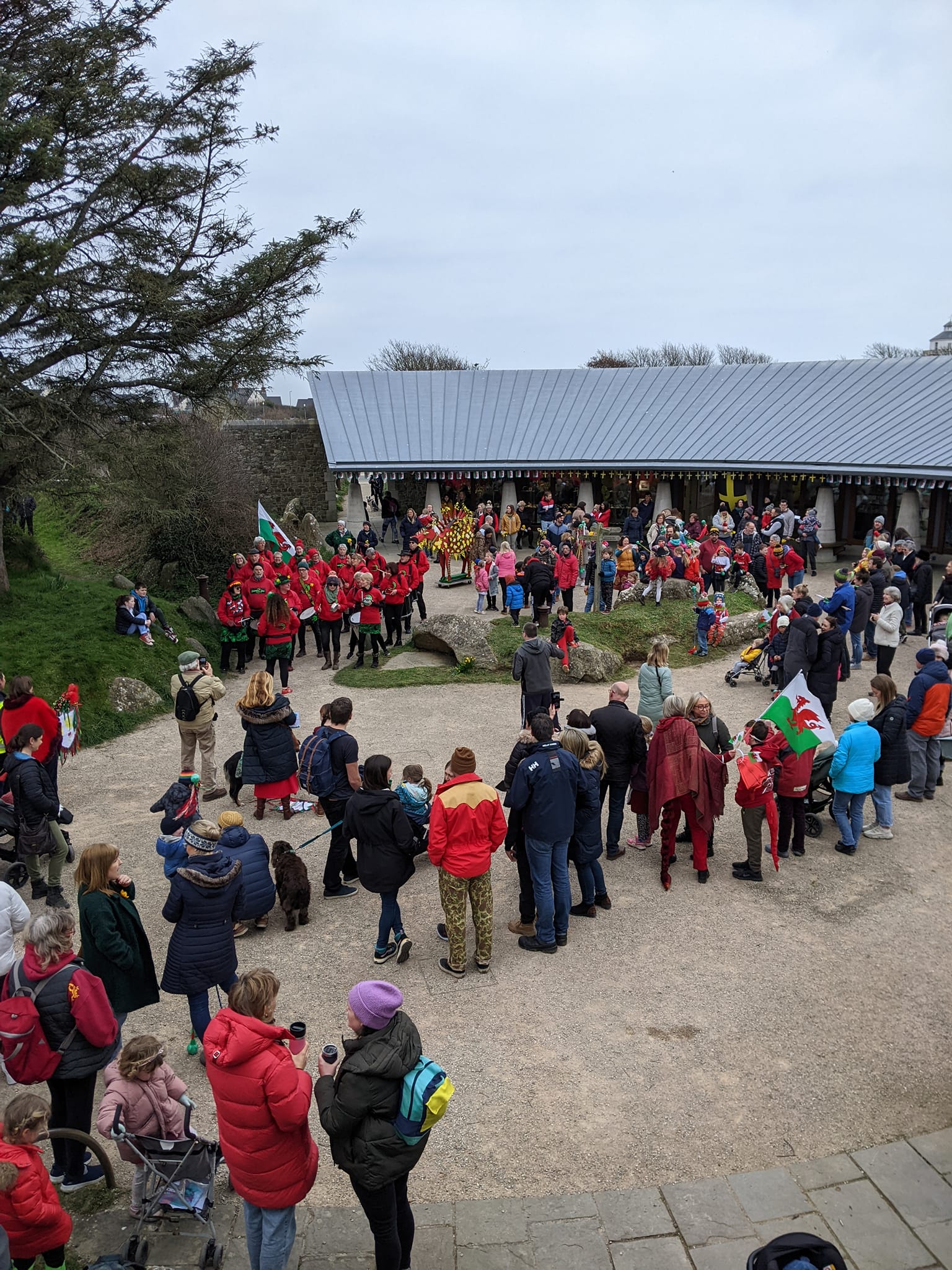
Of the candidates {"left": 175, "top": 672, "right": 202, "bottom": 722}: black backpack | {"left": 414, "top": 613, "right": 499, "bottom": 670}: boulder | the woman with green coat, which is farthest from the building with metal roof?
the woman with green coat

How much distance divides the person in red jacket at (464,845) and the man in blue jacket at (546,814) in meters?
0.28

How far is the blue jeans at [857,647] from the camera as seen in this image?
14570 millimetres

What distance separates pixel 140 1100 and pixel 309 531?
19.9 metres

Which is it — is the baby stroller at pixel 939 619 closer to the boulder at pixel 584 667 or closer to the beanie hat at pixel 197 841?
the boulder at pixel 584 667

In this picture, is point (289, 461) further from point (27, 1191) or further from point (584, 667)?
point (27, 1191)

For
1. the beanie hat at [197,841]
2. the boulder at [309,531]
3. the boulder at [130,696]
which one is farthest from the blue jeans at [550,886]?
the boulder at [309,531]

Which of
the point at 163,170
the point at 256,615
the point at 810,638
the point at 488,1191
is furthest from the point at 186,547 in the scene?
the point at 488,1191

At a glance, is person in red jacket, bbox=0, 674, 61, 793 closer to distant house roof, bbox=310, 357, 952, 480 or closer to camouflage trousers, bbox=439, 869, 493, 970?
camouflage trousers, bbox=439, 869, 493, 970

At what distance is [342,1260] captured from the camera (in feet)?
15.0

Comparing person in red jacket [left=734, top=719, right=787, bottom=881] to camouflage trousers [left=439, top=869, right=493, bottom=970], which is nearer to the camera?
camouflage trousers [left=439, top=869, right=493, bottom=970]

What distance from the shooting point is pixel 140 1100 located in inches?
182

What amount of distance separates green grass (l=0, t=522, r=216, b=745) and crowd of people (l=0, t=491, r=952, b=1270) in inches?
25.5

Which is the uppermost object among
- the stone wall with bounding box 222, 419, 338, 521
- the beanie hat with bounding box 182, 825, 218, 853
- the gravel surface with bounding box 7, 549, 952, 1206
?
the stone wall with bounding box 222, 419, 338, 521

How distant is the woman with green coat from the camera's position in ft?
18.0
